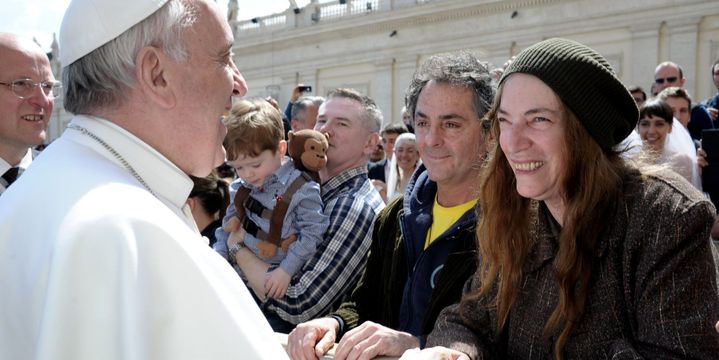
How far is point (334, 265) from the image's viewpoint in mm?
3193

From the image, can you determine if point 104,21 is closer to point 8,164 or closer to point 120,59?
point 120,59

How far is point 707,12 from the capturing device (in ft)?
54.6

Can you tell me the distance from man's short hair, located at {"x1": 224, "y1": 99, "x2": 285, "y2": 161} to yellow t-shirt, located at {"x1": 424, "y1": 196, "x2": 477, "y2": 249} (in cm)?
120

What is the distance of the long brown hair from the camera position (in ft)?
6.12

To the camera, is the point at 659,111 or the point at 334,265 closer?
the point at 334,265

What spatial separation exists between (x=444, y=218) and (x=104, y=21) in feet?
5.40

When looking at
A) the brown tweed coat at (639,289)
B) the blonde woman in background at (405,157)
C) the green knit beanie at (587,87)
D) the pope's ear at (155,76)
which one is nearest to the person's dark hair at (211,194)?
the brown tweed coat at (639,289)

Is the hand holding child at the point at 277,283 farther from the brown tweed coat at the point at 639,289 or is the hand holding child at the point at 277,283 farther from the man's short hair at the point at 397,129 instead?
the man's short hair at the point at 397,129

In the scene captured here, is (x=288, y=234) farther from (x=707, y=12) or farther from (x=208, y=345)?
(x=707, y=12)

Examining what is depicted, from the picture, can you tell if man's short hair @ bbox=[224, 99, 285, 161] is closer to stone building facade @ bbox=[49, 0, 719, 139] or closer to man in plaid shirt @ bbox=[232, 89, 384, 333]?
man in plaid shirt @ bbox=[232, 89, 384, 333]

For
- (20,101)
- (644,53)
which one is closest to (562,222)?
(20,101)

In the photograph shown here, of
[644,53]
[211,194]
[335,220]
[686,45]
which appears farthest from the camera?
[644,53]

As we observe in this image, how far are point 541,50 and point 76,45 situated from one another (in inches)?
52.2

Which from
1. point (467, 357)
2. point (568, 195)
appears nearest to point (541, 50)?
point (568, 195)
